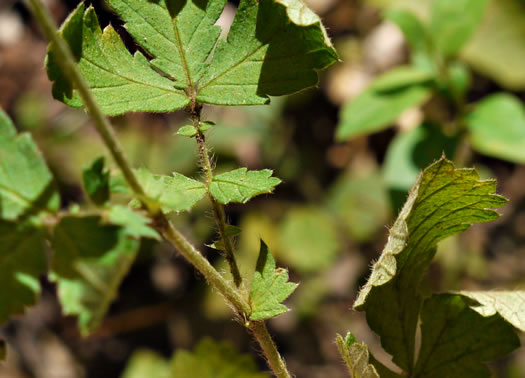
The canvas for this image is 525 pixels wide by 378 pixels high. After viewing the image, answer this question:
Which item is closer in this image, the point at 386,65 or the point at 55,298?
the point at 55,298

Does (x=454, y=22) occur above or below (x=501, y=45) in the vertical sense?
above

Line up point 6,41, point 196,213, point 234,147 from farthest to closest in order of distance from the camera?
1. point 6,41
2. point 234,147
3. point 196,213

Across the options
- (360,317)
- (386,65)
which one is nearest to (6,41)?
(386,65)

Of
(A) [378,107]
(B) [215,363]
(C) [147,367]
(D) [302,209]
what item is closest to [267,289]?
(B) [215,363]

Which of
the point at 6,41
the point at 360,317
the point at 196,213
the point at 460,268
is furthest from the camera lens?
the point at 6,41

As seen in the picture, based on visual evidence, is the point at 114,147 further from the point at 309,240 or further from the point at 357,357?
the point at 309,240

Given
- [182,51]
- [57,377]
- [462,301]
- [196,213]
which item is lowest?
Result: [57,377]

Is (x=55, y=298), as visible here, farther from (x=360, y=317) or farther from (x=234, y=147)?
(x=360, y=317)
